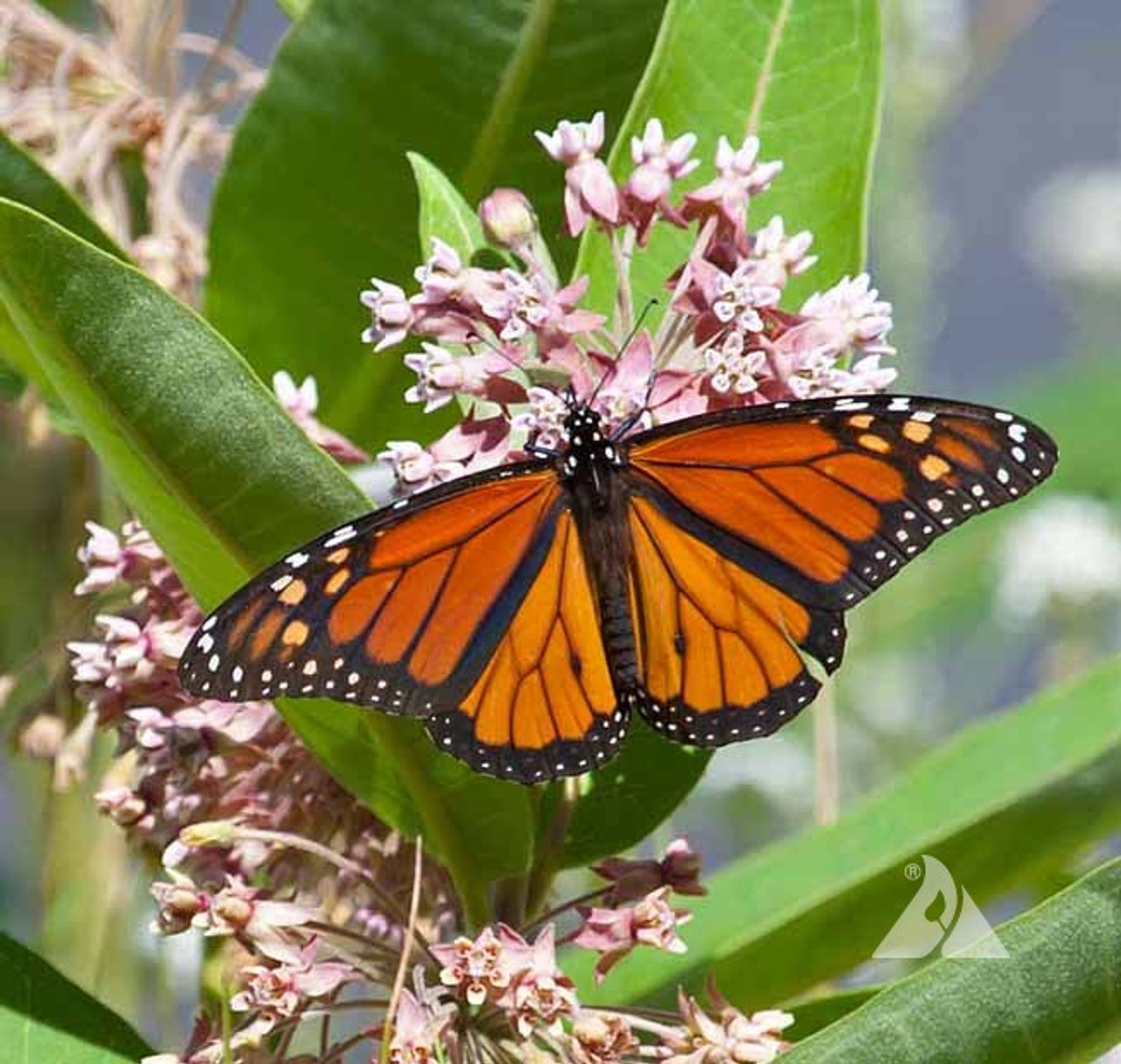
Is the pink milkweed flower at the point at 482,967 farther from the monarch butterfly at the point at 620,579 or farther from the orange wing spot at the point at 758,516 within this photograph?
the orange wing spot at the point at 758,516

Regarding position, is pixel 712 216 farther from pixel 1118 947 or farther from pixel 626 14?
pixel 1118 947

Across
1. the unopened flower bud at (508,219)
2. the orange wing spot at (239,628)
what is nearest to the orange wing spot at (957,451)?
the unopened flower bud at (508,219)

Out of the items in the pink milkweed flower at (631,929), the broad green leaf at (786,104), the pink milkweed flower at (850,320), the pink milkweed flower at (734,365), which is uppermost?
the broad green leaf at (786,104)

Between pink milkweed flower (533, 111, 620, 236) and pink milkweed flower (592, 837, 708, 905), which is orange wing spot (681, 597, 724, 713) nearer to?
pink milkweed flower (592, 837, 708, 905)

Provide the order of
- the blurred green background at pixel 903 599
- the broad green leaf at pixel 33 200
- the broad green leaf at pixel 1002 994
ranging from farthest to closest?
→ the blurred green background at pixel 903 599, the broad green leaf at pixel 33 200, the broad green leaf at pixel 1002 994

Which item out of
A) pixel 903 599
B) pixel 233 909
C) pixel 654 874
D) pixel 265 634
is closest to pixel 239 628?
pixel 265 634

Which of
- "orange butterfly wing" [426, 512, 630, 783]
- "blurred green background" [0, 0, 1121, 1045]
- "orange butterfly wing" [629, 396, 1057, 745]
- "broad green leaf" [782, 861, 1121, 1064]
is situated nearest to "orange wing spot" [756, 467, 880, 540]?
"orange butterfly wing" [629, 396, 1057, 745]
